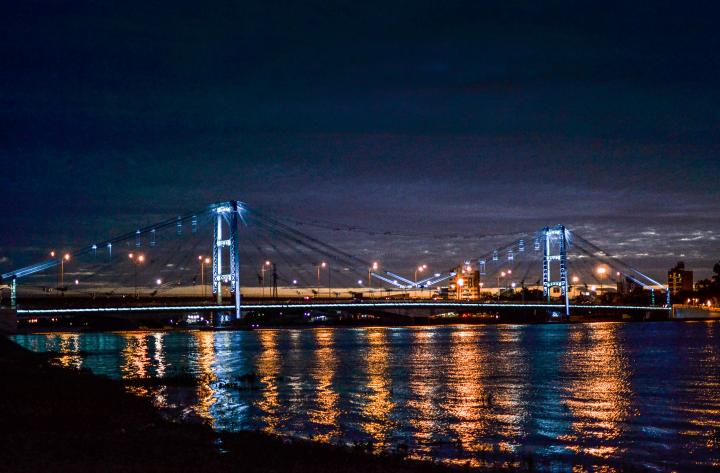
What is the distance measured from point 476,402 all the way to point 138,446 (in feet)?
47.8

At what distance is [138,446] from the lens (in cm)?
1495

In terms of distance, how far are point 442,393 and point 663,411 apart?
7784 millimetres

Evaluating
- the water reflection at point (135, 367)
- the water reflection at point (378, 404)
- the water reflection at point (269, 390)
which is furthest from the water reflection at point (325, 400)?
the water reflection at point (135, 367)

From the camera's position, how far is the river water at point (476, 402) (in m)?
18.5

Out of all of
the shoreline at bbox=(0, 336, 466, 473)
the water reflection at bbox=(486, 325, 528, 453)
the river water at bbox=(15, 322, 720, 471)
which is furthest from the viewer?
the water reflection at bbox=(486, 325, 528, 453)

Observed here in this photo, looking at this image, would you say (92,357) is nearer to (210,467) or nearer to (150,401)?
(150,401)

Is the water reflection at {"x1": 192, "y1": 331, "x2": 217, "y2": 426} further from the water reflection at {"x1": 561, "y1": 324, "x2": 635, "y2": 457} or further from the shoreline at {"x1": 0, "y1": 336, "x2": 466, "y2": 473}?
the water reflection at {"x1": 561, "y1": 324, "x2": 635, "y2": 457}

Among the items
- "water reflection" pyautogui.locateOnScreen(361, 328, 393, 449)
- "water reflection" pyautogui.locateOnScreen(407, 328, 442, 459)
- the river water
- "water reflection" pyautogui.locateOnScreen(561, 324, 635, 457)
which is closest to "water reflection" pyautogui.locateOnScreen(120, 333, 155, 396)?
the river water

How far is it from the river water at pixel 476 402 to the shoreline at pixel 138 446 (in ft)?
6.64

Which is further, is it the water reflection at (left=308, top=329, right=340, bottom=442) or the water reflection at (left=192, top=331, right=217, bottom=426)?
the water reflection at (left=192, top=331, right=217, bottom=426)

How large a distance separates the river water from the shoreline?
2022 millimetres

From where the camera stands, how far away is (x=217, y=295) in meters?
98.9

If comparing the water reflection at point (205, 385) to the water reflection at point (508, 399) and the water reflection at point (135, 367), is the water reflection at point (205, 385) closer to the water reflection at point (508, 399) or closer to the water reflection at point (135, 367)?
the water reflection at point (135, 367)

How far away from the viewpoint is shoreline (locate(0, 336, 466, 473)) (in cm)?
1328
